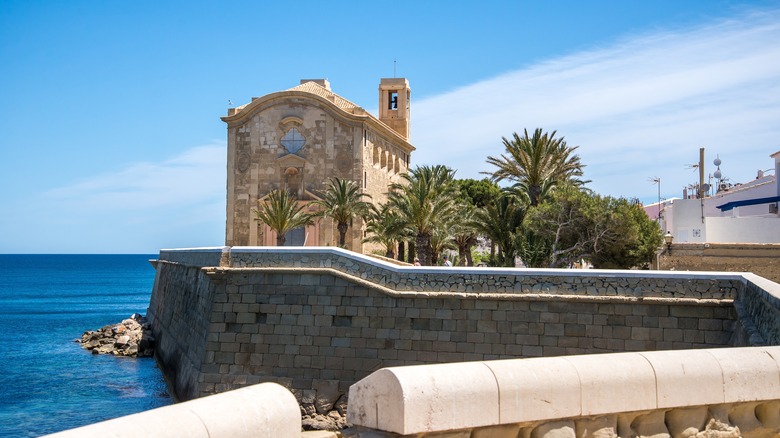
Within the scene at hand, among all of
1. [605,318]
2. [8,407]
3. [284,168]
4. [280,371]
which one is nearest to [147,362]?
[8,407]

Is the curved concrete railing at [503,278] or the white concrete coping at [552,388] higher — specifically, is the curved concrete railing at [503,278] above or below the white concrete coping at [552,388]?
above

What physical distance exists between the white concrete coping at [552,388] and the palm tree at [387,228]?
80.6ft

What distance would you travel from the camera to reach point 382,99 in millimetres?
45188

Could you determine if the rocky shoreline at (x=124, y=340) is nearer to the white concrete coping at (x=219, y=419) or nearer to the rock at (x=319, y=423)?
the rock at (x=319, y=423)

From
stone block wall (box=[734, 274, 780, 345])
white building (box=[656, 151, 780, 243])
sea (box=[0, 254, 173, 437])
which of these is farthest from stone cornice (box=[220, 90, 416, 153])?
stone block wall (box=[734, 274, 780, 345])

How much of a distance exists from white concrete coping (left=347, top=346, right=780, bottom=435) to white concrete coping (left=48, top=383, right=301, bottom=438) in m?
0.44

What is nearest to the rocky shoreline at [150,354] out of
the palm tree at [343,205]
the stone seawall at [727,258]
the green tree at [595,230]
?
the palm tree at [343,205]

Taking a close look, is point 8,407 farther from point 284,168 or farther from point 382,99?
point 382,99

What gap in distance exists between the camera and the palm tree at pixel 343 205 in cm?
3253

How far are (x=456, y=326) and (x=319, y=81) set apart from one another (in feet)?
93.9

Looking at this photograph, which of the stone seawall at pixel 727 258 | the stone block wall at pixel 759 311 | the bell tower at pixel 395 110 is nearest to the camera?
the stone block wall at pixel 759 311

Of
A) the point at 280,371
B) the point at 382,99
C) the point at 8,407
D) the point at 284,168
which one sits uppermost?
the point at 382,99

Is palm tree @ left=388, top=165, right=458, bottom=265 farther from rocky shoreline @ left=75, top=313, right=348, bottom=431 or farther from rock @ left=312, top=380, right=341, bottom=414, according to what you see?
rock @ left=312, top=380, right=341, bottom=414

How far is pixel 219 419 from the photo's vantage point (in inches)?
150
